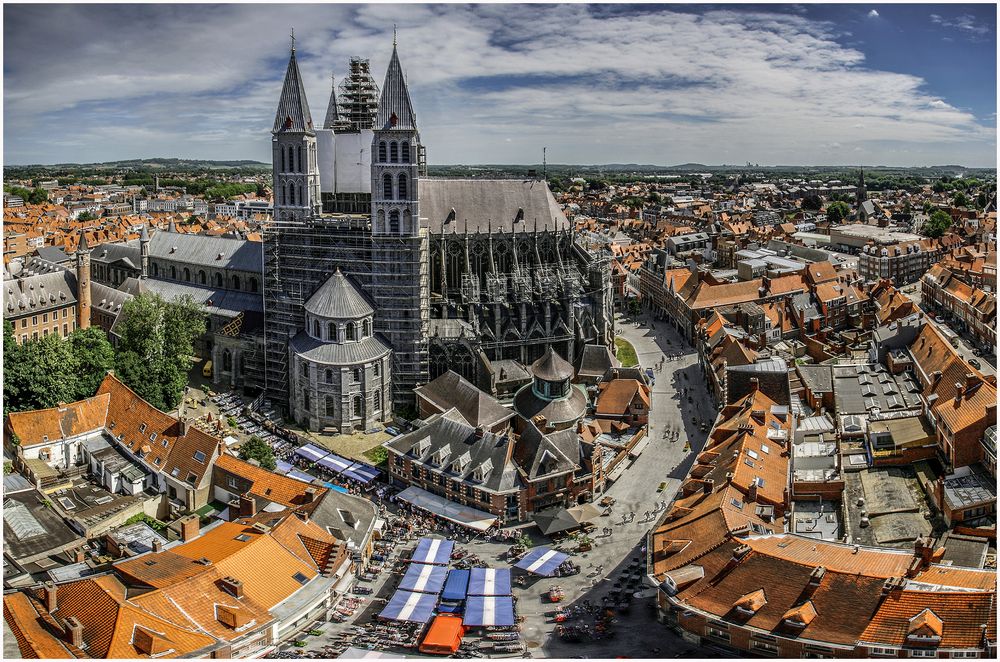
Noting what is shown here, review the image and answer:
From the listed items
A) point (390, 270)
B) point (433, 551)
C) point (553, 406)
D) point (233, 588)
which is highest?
point (390, 270)

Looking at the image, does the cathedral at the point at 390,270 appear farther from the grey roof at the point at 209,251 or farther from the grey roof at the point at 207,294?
the grey roof at the point at 209,251

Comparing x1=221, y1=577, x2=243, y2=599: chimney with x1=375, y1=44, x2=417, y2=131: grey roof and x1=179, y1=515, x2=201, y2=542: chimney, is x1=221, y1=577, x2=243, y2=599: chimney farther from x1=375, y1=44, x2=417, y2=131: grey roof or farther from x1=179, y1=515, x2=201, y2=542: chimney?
x1=375, y1=44, x2=417, y2=131: grey roof

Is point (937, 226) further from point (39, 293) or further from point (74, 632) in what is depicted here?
point (74, 632)

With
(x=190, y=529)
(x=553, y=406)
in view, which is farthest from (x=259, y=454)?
(x=553, y=406)

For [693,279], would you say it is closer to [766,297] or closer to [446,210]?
[766,297]

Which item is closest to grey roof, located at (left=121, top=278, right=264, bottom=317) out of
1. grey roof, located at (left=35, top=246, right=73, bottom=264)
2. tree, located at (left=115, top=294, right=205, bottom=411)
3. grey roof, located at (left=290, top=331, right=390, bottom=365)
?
tree, located at (left=115, top=294, right=205, bottom=411)

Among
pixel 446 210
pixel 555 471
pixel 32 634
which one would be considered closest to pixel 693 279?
pixel 446 210
